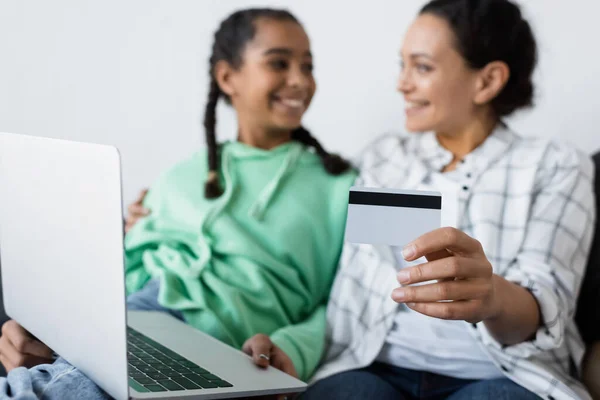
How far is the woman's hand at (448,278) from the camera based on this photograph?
845mm

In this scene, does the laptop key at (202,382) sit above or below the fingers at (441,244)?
below

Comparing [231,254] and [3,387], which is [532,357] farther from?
[3,387]

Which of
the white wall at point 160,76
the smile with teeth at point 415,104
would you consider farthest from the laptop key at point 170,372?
the white wall at point 160,76

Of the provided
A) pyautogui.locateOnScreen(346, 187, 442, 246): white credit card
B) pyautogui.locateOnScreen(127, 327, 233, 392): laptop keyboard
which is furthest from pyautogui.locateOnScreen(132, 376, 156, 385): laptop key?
pyautogui.locateOnScreen(346, 187, 442, 246): white credit card

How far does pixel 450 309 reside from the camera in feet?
2.88

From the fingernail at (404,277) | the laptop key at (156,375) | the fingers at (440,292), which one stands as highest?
the fingernail at (404,277)

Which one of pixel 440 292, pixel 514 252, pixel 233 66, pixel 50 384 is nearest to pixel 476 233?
pixel 514 252

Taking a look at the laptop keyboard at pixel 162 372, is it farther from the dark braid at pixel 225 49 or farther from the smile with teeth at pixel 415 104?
the smile with teeth at pixel 415 104

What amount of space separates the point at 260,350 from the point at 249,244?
0.93 feet

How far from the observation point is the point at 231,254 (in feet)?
4.43

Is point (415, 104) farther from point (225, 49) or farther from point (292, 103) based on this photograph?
point (225, 49)

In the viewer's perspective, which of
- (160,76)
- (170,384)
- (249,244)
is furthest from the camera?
(160,76)

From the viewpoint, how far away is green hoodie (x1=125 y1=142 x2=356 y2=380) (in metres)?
1.30

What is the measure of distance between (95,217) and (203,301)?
1.87ft
